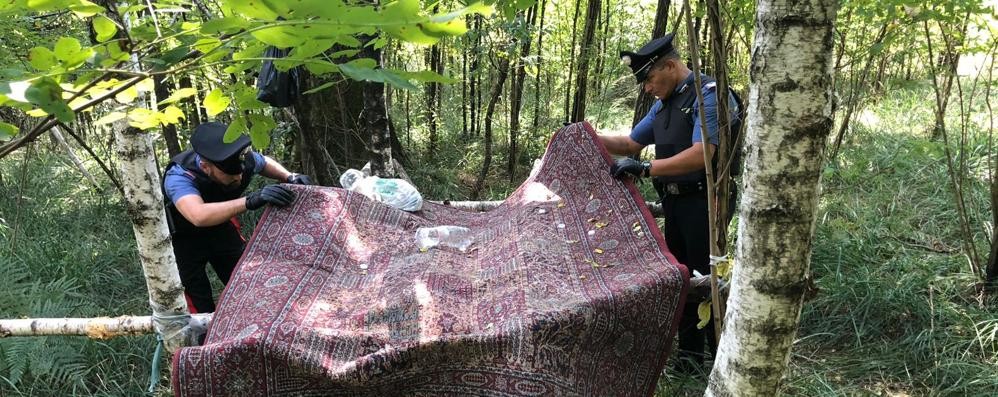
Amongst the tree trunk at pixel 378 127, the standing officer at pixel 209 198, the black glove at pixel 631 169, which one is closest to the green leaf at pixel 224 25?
the standing officer at pixel 209 198

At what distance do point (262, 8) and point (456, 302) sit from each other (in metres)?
1.93

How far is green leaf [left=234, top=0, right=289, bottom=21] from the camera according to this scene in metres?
0.84

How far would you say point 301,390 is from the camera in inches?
84.1

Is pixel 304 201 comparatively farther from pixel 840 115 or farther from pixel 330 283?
pixel 840 115

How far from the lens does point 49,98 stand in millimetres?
814

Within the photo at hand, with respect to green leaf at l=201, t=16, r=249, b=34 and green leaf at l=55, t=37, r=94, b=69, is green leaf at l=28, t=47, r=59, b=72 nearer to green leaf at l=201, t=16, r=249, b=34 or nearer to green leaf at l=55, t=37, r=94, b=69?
green leaf at l=55, t=37, r=94, b=69

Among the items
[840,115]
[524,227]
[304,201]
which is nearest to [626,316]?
[524,227]

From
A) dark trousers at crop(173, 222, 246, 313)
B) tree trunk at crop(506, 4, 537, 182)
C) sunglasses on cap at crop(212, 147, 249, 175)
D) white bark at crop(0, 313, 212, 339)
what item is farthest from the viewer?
tree trunk at crop(506, 4, 537, 182)

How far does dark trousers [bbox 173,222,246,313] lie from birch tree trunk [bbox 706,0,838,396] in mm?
3156

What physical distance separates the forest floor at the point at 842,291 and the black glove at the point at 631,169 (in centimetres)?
109

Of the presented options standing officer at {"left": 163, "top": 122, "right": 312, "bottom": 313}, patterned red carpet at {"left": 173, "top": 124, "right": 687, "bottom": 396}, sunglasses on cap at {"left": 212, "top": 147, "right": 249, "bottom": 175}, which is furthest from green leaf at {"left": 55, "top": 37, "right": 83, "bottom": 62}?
sunglasses on cap at {"left": 212, "top": 147, "right": 249, "bottom": 175}

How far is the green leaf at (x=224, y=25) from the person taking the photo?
908mm

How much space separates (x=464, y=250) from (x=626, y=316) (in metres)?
1.21

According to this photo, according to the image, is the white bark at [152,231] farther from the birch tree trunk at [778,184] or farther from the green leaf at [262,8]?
the birch tree trunk at [778,184]
